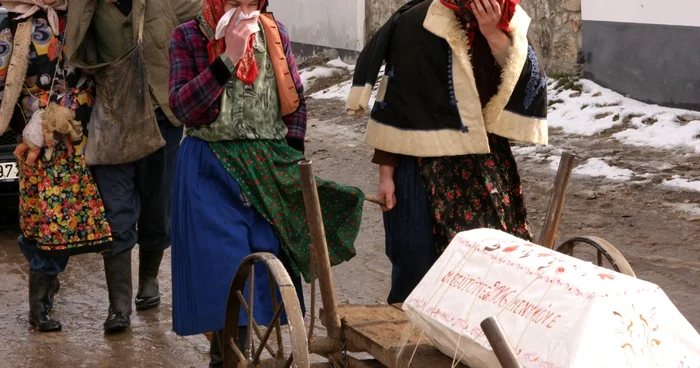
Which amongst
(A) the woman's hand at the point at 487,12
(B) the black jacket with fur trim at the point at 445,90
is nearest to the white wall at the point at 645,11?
(B) the black jacket with fur trim at the point at 445,90

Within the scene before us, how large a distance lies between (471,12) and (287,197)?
40.3 inches

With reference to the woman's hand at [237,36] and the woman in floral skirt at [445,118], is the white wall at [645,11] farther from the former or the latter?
the woman's hand at [237,36]

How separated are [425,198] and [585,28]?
7307 millimetres

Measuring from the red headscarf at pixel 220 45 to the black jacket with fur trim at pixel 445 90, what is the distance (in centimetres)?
42

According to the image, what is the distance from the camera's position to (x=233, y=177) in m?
4.22

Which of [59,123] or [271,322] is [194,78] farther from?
[59,123]

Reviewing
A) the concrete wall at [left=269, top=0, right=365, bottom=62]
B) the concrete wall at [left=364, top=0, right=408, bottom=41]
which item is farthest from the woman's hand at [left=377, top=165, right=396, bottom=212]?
the concrete wall at [left=269, top=0, right=365, bottom=62]

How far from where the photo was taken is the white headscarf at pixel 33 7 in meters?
5.16

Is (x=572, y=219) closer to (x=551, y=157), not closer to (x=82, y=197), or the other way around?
(x=551, y=157)

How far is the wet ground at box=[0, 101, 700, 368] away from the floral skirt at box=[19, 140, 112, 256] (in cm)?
48

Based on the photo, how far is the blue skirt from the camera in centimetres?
416

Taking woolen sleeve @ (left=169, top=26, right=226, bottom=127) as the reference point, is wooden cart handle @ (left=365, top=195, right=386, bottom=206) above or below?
below

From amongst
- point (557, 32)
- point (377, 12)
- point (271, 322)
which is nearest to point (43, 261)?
point (271, 322)

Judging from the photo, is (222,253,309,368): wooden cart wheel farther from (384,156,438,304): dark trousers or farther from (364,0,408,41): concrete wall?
(364,0,408,41): concrete wall
